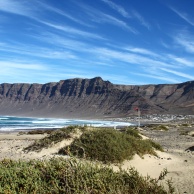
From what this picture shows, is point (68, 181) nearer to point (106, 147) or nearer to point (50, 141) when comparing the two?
point (106, 147)

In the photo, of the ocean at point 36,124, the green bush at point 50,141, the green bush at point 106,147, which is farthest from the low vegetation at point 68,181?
the ocean at point 36,124

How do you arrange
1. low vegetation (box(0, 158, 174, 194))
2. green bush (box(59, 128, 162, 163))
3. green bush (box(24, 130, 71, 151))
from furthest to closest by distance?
green bush (box(24, 130, 71, 151))
green bush (box(59, 128, 162, 163))
low vegetation (box(0, 158, 174, 194))

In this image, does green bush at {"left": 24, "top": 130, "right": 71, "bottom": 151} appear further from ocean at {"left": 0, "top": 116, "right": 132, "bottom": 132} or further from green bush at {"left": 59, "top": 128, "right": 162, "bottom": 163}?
ocean at {"left": 0, "top": 116, "right": 132, "bottom": 132}

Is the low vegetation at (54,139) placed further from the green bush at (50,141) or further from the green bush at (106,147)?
the green bush at (106,147)

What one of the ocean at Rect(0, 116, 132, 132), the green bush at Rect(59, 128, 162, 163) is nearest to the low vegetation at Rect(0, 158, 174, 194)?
the green bush at Rect(59, 128, 162, 163)

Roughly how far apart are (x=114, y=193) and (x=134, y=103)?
170 metres

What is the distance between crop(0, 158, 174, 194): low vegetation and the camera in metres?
5.82

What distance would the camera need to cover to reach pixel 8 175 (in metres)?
6.32

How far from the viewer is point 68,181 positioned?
6133 mm

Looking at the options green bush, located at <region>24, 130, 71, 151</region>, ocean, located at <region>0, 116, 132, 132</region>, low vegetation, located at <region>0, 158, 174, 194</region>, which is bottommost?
ocean, located at <region>0, 116, 132, 132</region>

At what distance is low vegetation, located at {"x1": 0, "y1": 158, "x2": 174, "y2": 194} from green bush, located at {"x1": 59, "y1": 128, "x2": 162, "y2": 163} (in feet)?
19.7

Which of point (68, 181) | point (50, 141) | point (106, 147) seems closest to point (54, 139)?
point (50, 141)

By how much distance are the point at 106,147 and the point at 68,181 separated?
749 centimetres

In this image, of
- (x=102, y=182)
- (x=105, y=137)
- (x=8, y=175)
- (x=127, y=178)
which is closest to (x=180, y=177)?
(x=105, y=137)
